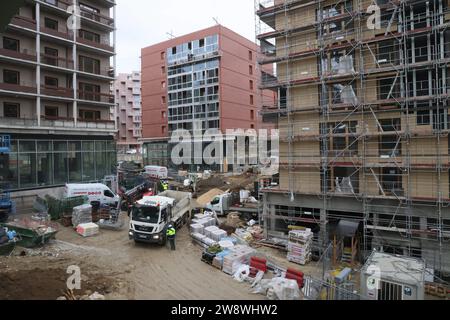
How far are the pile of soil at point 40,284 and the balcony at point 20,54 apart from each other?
2036cm

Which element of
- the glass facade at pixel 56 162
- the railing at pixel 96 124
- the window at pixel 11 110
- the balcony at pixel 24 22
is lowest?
the glass facade at pixel 56 162

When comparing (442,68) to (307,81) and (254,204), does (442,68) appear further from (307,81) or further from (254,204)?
(254,204)

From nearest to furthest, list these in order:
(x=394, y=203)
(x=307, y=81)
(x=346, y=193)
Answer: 1. (x=394, y=203)
2. (x=346, y=193)
3. (x=307, y=81)

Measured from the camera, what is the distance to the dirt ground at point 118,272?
34.9 ft

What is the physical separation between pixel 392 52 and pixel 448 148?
5309 mm

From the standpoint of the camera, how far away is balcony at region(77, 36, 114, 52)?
30091mm

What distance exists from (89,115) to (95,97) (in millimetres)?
1970

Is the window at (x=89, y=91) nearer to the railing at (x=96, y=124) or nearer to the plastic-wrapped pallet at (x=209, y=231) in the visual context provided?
the railing at (x=96, y=124)

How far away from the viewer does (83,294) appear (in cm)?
1027

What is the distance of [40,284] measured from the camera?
10555 mm

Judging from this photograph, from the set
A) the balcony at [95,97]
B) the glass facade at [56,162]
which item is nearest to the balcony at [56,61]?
the balcony at [95,97]

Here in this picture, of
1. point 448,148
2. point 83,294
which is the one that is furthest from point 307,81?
point 83,294

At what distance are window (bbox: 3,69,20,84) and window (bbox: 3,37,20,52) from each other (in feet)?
6.20
